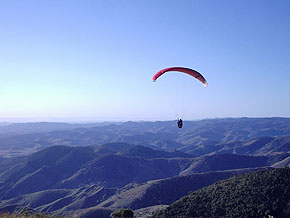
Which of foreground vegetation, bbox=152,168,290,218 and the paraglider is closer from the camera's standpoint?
the paraglider

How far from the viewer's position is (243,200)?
212ft

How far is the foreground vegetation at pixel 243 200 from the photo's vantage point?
5816 centimetres

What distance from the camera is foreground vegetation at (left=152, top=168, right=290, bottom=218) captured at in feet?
191

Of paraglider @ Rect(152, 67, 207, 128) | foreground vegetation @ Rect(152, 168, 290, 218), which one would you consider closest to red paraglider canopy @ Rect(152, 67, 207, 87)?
paraglider @ Rect(152, 67, 207, 128)

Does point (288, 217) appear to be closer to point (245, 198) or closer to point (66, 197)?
point (245, 198)

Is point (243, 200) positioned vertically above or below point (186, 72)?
below

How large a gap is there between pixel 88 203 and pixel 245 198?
12491 cm

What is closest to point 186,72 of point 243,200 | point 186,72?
point 186,72

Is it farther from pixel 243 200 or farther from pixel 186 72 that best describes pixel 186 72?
pixel 243 200

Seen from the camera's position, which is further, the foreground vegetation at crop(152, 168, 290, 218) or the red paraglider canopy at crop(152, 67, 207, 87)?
the foreground vegetation at crop(152, 168, 290, 218)

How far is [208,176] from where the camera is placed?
181125 mm

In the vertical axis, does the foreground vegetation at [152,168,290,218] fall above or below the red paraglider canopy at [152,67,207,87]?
below

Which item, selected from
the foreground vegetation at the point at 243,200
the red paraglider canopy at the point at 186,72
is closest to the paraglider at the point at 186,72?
the red paraglider canopy at the point at 186,72

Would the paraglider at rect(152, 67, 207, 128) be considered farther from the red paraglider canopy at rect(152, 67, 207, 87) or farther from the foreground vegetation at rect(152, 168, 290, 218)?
the foreground vegetation at rect(152, 168, 290, 218)
